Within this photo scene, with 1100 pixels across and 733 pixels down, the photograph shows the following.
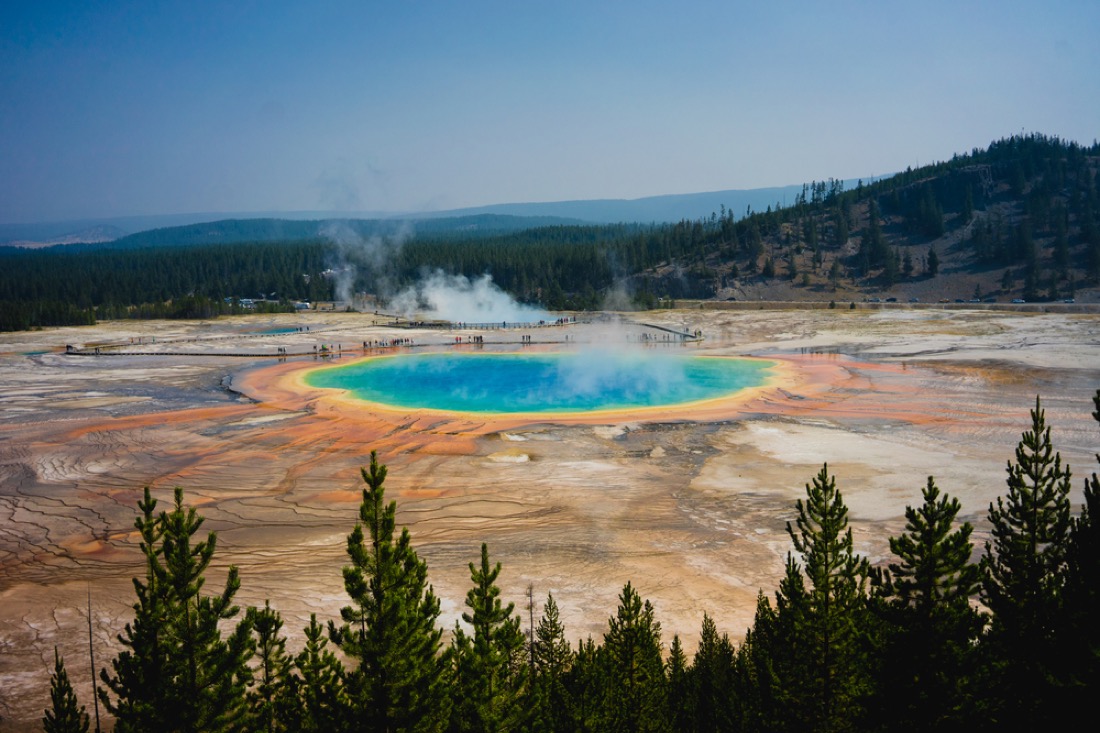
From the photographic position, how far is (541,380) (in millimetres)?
51062

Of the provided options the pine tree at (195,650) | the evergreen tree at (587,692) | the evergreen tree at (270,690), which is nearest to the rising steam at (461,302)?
the evergreen tree at (587,692)

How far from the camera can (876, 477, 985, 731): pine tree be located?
9305 millimetres

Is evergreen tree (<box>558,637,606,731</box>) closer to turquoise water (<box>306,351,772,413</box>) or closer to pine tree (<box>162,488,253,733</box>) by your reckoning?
pine tree (<box>162,488,253,733</box>)

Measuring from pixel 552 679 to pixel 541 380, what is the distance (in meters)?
39.0

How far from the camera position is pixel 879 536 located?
21.3 m

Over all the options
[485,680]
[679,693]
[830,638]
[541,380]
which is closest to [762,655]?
[830,638]

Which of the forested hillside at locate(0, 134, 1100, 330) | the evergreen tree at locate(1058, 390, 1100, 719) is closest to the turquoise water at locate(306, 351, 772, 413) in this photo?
the evergreen tree at locate(1058, 390, 1100, 719)

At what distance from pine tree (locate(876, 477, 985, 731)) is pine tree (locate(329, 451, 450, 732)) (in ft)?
18.6

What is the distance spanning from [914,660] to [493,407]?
3285 cm

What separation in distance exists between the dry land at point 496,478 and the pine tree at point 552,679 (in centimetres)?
290

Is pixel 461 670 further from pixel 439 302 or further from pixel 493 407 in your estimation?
pixel 439 302

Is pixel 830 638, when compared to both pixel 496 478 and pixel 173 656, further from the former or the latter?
pixel 496 478

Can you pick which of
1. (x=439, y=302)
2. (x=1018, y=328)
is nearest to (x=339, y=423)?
(x=1018, y=328)

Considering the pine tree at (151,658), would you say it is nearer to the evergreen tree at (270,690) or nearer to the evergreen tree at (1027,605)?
the evergreen tree at (270,690)
